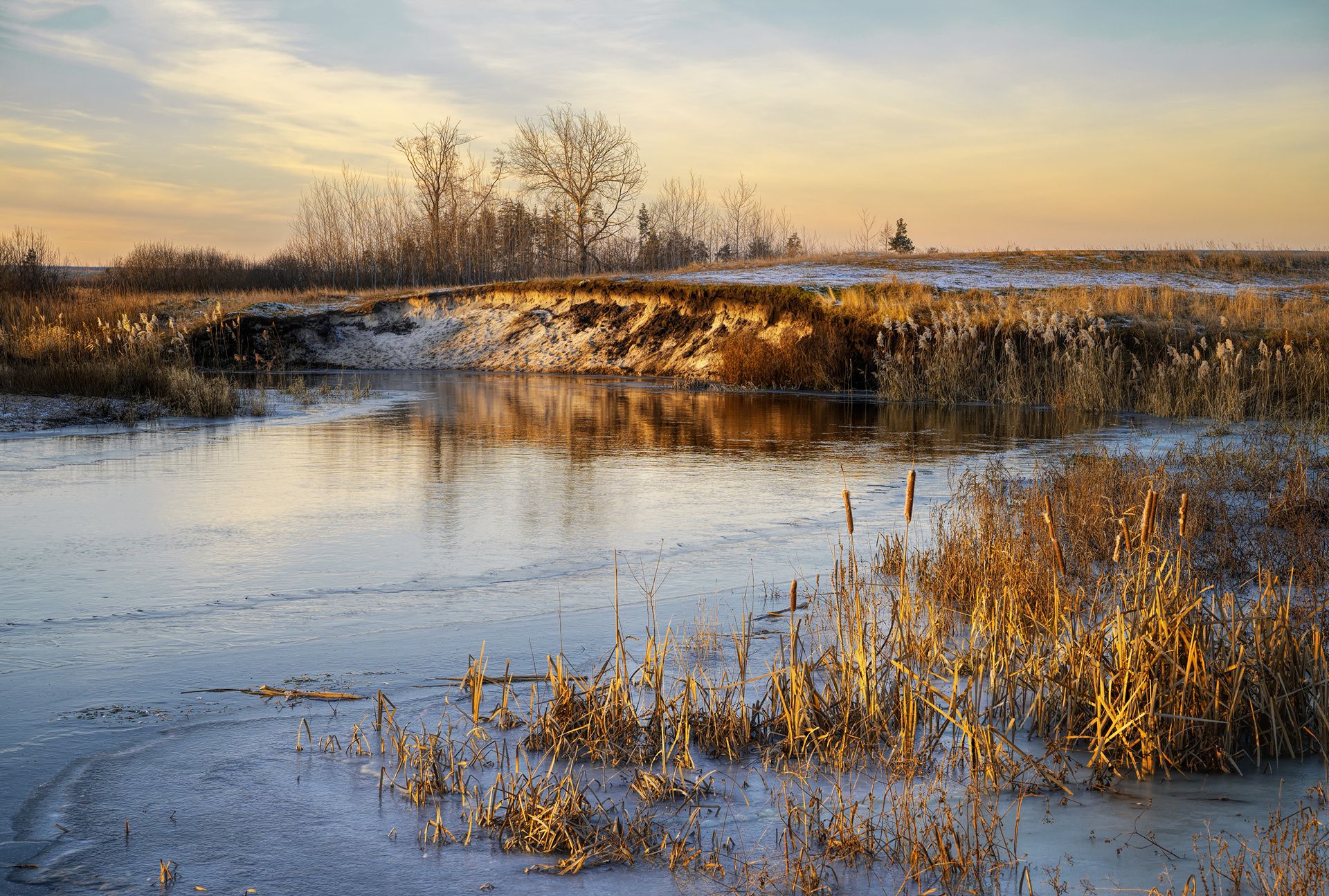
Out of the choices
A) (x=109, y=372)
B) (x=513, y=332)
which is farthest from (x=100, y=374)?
(x=513, y=332)

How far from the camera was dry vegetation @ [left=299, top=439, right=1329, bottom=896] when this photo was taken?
109 inches

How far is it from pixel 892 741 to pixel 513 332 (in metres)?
32.3

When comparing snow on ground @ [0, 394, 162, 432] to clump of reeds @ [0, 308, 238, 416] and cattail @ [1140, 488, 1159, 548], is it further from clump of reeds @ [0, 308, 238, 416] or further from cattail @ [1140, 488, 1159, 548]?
cattail @ [1140, 488, 1159, 548]

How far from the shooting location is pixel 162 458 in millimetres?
10938

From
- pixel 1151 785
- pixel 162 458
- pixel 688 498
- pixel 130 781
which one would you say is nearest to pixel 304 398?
pixel 162 458

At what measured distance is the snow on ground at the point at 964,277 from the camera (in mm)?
27734

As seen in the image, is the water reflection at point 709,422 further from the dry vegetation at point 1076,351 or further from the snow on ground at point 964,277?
the snow on ground at point 964,277

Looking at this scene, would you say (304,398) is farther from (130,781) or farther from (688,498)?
(130,781)

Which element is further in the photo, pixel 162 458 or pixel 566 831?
pixel 162 458

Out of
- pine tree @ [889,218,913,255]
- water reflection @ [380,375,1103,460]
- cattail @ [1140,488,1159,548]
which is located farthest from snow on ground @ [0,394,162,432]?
pine tree @ [889,218,913,255]

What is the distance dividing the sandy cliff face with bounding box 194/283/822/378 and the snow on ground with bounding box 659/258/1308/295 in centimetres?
146

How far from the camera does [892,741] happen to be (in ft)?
11.5

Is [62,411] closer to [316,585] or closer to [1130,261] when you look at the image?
[316,585]

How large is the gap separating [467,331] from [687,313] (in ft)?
30.9
